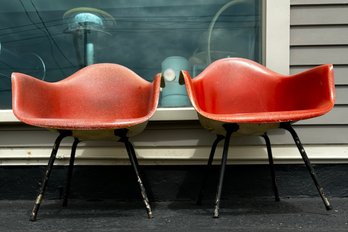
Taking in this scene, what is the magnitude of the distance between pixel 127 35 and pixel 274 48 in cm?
84

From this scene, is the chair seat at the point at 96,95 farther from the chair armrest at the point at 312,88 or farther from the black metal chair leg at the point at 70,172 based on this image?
the chair armrest at the point at 312,88

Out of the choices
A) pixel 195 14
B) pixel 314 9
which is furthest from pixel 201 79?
pixel 314 9

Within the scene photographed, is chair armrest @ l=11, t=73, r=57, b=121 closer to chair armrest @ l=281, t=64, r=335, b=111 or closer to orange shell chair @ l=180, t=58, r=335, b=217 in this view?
orange shell chair @ l=180, t=58, r=335, b=217

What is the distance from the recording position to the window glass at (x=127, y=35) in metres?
2.56

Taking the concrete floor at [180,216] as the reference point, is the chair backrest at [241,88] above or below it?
above

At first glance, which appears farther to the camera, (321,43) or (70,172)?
(321,43)

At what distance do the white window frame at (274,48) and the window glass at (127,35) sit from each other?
14cm

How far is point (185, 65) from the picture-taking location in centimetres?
257

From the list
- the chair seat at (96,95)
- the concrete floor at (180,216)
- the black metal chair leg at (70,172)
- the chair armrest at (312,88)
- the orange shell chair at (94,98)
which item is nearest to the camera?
the concrete floor at (180,216)

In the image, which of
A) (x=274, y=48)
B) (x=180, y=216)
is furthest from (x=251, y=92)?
(x=180, y=216)

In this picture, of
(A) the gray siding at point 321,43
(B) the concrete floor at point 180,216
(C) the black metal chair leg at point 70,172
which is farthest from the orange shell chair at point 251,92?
(C) the black metal chair leg at point 70,172

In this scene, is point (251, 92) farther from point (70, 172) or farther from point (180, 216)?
point (70, 172)

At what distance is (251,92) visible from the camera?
2.32 metres

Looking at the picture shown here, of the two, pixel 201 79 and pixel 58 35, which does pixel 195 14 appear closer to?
pixel 201 79
